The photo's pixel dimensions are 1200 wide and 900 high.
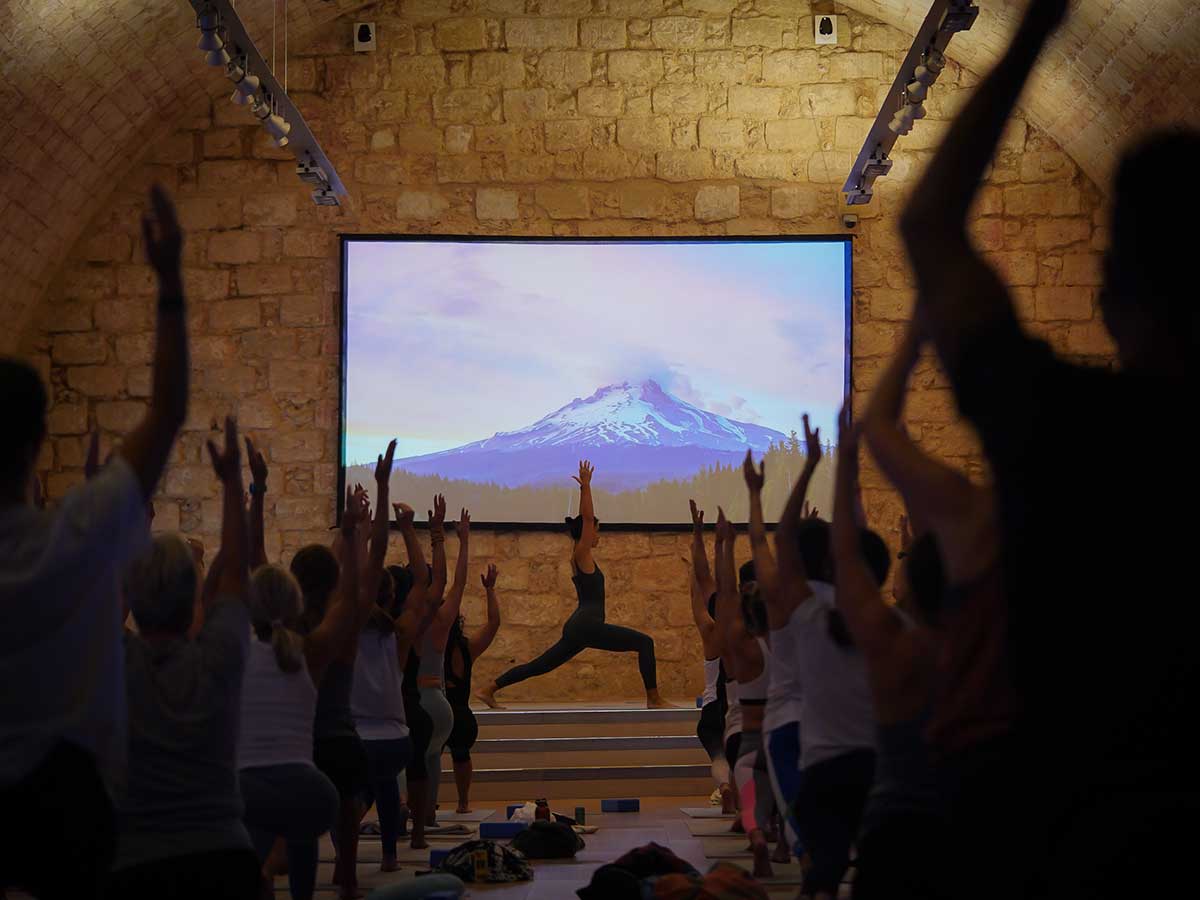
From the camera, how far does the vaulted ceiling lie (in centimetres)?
837

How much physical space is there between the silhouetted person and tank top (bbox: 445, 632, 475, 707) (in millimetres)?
6031

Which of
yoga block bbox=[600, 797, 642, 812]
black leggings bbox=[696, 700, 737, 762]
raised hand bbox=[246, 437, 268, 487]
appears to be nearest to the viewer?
raised hand bbox=[246, 437, 268, 487]

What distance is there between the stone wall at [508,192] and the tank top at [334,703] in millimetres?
6064

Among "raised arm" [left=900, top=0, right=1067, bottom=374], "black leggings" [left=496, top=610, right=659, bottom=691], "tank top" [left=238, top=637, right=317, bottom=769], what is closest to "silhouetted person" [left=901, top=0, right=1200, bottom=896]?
"raised arm" [left=900, top=0, right=1067, bottom=374]

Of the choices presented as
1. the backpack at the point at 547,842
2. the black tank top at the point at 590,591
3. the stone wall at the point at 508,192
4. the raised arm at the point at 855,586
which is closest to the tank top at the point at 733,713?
the backpack at the point at 547,842

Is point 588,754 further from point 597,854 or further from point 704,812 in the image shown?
point 597,854

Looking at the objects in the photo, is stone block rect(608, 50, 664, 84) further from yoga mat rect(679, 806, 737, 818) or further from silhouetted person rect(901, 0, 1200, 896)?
silhouetted person rect(901, 0, 1200, 896)

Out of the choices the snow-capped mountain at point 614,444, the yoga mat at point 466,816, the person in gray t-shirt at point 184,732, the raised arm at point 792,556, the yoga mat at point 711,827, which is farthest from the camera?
the snow-capped mountain at point 614,444

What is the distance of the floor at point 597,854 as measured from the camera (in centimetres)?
511

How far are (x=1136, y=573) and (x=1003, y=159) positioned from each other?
1049cm

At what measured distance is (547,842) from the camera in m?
6.08

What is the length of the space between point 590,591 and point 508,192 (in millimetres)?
3565

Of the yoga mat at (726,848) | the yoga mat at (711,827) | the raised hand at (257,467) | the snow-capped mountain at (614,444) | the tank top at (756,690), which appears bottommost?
the yoga mat at (711,827)

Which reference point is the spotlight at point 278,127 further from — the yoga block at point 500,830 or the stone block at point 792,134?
the yoga block at point 500,830
